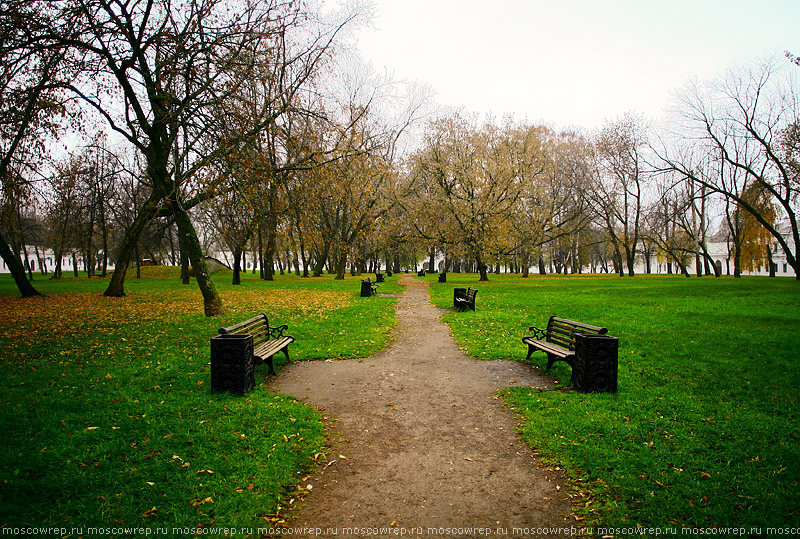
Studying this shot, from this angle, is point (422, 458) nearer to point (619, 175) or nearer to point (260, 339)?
point (260, 339)

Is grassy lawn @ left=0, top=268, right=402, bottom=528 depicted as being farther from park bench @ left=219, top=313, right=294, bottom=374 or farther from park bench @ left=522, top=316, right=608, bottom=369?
park bench @ left=522, top=316, right=608, bottom=369

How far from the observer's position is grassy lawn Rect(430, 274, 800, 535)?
3191mm

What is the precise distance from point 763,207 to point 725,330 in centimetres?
2782

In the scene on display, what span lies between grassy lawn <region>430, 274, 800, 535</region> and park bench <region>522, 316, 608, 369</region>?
1.32 ft

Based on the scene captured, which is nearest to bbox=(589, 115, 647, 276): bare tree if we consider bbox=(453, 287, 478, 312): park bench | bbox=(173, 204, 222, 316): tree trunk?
bbox=(453, 287, 478, 312): park bench

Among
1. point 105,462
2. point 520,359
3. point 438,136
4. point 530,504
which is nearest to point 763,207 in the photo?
point 438,136

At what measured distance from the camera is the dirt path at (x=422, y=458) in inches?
123

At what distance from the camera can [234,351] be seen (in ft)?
18.7

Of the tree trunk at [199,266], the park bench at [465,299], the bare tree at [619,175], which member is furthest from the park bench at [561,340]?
the bare tree at [619,175]

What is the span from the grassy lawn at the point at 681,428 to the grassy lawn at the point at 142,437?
2.68m

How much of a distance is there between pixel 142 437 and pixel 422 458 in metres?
2.94

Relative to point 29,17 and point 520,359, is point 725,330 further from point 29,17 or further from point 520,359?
point 29,17

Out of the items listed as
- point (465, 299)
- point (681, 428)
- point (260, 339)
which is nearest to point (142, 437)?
point (260, 339)

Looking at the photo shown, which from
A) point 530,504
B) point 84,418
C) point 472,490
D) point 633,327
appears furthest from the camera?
point 633,327
